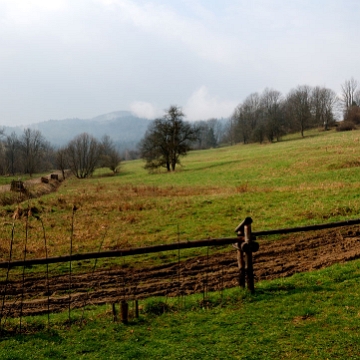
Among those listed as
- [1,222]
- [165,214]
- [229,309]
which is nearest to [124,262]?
[229,309]

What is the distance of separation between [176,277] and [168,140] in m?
48.1

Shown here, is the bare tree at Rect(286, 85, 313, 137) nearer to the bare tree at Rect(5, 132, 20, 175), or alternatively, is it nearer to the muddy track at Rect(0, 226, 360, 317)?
the bare tree at Rect(5, 132, 20, 175)

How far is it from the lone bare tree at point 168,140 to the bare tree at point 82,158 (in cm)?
1613

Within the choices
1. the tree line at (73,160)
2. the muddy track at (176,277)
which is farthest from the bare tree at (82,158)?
the muddy track at (176,277)

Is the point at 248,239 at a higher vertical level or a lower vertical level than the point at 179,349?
higher

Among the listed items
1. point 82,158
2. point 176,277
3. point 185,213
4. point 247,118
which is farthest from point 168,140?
point 247,118

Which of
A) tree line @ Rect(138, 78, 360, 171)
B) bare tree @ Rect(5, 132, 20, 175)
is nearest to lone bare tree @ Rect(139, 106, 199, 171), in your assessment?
tree line @ Rect(138, 78, 360, 171)

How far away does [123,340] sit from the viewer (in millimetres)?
6043

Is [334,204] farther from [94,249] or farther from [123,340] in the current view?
[123,340]

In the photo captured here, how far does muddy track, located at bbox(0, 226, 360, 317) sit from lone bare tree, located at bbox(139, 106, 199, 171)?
45.1 meters

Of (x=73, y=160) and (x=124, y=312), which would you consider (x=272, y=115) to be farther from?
(x=124, y=312)

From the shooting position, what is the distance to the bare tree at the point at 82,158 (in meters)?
67.7

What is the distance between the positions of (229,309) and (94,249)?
8277mm

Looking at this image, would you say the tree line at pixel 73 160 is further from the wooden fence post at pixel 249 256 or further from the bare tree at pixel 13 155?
the wooden fence post at pixel 249 256
